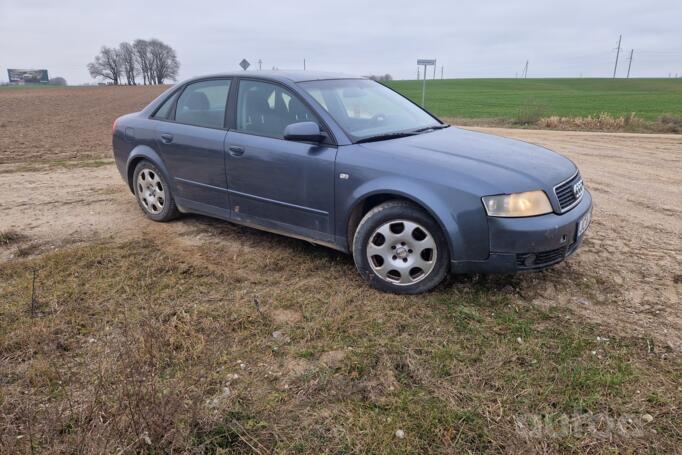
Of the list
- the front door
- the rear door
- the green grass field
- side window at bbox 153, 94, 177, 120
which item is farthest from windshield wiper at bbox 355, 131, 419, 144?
the green grass field

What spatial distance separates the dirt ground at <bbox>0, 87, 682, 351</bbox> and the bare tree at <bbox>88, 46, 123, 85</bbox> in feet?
325

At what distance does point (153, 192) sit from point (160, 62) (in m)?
104

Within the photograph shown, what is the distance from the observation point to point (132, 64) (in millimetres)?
98312

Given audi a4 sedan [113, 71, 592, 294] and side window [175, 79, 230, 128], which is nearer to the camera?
audi a4 sedan [113, 71, 592, 294]

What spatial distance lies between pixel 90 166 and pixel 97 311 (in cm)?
636

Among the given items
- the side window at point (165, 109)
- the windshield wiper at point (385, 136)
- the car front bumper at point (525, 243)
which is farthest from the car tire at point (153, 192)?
the car front bumper at point (525, 243)

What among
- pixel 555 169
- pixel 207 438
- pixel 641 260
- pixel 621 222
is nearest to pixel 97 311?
pixel 207 438

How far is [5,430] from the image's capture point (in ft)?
7.34

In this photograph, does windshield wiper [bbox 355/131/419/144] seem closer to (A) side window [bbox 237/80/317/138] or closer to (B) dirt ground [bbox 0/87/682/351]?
(A) side window [bbox 237/80/317/138]

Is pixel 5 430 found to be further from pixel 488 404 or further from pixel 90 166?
pixel 90 166

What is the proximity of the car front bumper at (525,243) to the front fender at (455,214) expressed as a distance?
→ 2.4 inches

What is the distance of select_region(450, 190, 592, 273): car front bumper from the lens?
328 cm

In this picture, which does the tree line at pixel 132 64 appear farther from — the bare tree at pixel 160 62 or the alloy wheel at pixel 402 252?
the alloy wheel at pixel 402 252

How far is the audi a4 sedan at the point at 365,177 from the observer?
132 inches
